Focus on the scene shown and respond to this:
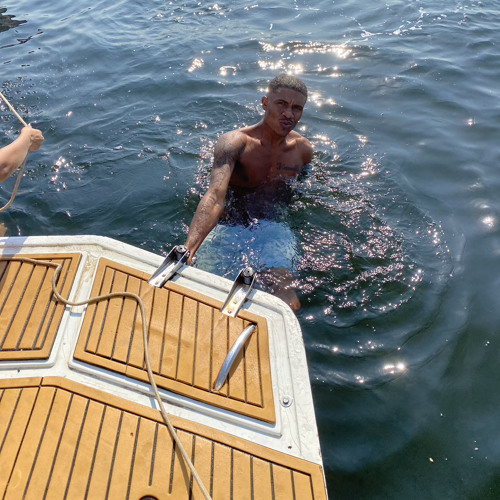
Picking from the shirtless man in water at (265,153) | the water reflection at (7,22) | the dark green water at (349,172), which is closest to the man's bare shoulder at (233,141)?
the shirtless man in water at (265,153)

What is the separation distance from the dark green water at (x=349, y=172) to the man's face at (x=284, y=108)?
740 mm

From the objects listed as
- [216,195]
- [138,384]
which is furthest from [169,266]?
[216,195]

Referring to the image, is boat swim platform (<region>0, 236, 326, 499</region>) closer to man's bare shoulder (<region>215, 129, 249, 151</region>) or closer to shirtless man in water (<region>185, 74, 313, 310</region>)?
shirtless man in water (<region>185, 74, 313, 310</region>)

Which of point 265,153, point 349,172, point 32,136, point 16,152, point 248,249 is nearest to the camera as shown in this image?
point 16,152

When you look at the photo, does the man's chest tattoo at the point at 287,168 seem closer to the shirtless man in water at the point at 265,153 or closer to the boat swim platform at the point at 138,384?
the shirtless man in water at the point at 265,153

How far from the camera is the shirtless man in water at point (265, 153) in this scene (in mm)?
3576

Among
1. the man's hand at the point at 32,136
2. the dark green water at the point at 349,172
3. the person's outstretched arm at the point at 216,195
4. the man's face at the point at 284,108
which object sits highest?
the man's hand at the point at 32,136

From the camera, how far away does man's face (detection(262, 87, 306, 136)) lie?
149 inches

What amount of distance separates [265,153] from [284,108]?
0.43 metres

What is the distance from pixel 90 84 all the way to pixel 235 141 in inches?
165

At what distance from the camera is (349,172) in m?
4.82

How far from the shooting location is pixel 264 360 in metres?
2.29

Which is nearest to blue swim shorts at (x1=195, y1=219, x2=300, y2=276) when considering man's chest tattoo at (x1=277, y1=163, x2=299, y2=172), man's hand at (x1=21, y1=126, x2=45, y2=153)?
man's chest tattoo at (x1=277, y1=163, x2=299, y2=172)

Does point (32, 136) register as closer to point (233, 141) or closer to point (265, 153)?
point (233, 141)
